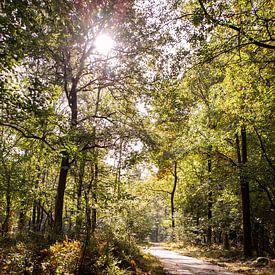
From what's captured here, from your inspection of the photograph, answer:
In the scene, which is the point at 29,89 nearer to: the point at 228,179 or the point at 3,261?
the point at 3,261

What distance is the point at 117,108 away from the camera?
14023mm

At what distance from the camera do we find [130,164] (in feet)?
37.6

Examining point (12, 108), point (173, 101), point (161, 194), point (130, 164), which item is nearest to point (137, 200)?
point (130, 164)

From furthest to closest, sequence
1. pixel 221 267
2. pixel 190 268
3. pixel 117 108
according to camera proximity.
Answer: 1. pixel 117 108
2. pixel 221 267
3. pixel 190 268

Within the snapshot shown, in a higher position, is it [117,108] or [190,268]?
[117,108]

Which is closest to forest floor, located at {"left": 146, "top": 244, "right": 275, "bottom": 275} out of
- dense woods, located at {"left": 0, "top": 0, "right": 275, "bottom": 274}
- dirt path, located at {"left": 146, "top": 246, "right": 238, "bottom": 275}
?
dirt path, located at {"left": 146, "top": 246, "right": 238, "bottom": 275}

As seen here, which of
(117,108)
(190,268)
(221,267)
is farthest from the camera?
(117,108)

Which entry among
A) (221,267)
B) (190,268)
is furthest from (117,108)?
(221,267)

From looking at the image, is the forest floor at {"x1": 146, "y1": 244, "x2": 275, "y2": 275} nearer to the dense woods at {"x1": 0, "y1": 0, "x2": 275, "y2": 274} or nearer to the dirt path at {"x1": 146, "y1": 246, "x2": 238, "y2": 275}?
the dirt path at {"x1": 146, "y1": 246, "x2": 238, "y2": 275}

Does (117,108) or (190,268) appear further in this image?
(117,108)

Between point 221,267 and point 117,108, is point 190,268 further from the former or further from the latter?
point 117,108

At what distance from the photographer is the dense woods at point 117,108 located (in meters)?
6.36

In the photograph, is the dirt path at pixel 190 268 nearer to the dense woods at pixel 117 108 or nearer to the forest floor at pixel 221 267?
the forest floor at pixel 221 267

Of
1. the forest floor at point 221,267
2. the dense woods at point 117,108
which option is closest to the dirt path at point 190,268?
the forest floor at point 221,267
